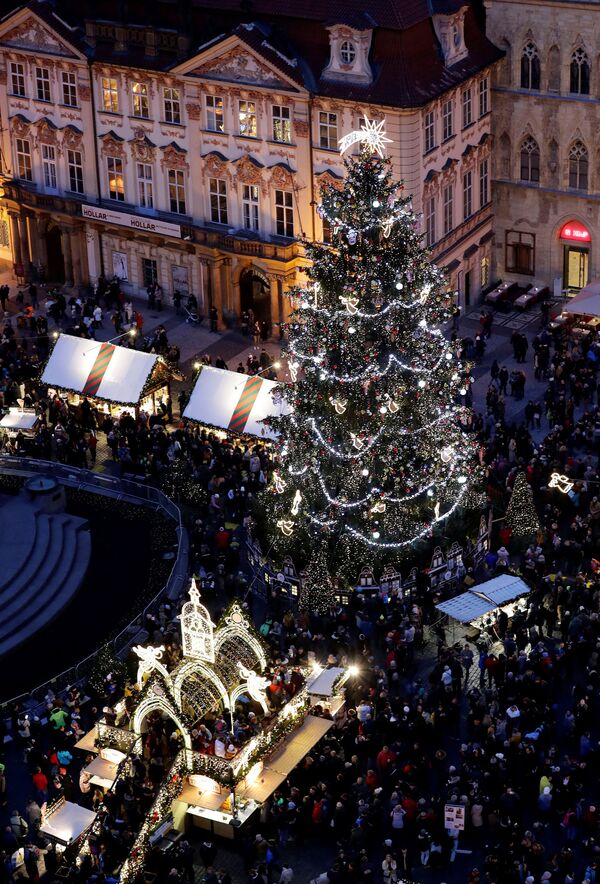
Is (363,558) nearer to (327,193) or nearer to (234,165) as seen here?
(327,193)

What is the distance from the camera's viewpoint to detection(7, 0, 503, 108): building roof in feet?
221

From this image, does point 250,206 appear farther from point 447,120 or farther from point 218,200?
point 447,120

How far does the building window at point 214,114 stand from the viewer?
237 feet

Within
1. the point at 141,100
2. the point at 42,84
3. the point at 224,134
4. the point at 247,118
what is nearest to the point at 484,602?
the point at 247,118

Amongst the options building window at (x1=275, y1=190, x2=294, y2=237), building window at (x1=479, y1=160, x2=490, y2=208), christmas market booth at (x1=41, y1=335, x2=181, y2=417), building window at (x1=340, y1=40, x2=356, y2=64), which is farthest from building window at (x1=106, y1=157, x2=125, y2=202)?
building window at (x1=479, y1=160, x2=490, y2=208)

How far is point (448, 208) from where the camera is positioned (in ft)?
237

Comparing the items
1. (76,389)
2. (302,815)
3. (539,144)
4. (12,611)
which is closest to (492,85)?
(539,144)

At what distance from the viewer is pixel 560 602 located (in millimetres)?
52125

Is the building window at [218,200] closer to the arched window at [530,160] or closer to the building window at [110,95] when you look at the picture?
the building window at [110,95]

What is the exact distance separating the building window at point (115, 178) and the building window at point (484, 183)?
51.9ft

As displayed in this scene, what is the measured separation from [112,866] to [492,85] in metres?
42.2

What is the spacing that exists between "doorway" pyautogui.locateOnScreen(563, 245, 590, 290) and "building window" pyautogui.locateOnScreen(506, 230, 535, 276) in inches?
62.5

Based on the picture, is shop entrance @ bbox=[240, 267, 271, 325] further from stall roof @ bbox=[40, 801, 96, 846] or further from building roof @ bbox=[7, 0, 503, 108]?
stall roof @ bbox=[40, 801, 96, 846]

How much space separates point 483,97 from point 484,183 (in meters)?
3.89
